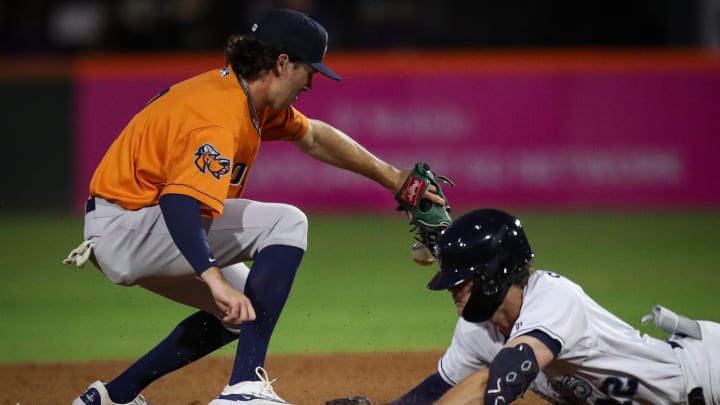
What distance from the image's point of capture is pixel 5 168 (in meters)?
12.1

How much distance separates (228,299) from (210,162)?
537 millimetres

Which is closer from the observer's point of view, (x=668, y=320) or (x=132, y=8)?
(x=668, y=320)

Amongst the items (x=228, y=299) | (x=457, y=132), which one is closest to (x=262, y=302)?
(x=228, y=299)

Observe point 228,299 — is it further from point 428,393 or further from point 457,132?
point 457,132

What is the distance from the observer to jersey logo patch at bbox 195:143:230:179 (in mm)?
4070

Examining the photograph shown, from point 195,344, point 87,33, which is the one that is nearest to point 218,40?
point 87,33

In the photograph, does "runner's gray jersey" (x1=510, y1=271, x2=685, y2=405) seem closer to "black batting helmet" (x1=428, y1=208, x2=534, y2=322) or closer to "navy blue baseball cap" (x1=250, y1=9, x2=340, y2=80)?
"black batting helmet" (x1=428, y1=208, x2=534, y2=322)

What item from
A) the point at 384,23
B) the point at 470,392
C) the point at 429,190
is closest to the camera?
the point at 470,392

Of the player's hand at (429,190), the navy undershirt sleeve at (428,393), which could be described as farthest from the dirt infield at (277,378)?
the player's hand at (429,190)

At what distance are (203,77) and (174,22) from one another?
9.77m

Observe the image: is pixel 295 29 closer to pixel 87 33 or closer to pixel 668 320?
pixel 668 320

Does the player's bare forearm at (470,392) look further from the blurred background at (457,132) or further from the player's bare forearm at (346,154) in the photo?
the blurred background at (457,132)

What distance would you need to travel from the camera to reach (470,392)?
3785 mm

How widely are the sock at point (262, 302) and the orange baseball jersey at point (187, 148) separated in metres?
0.32
